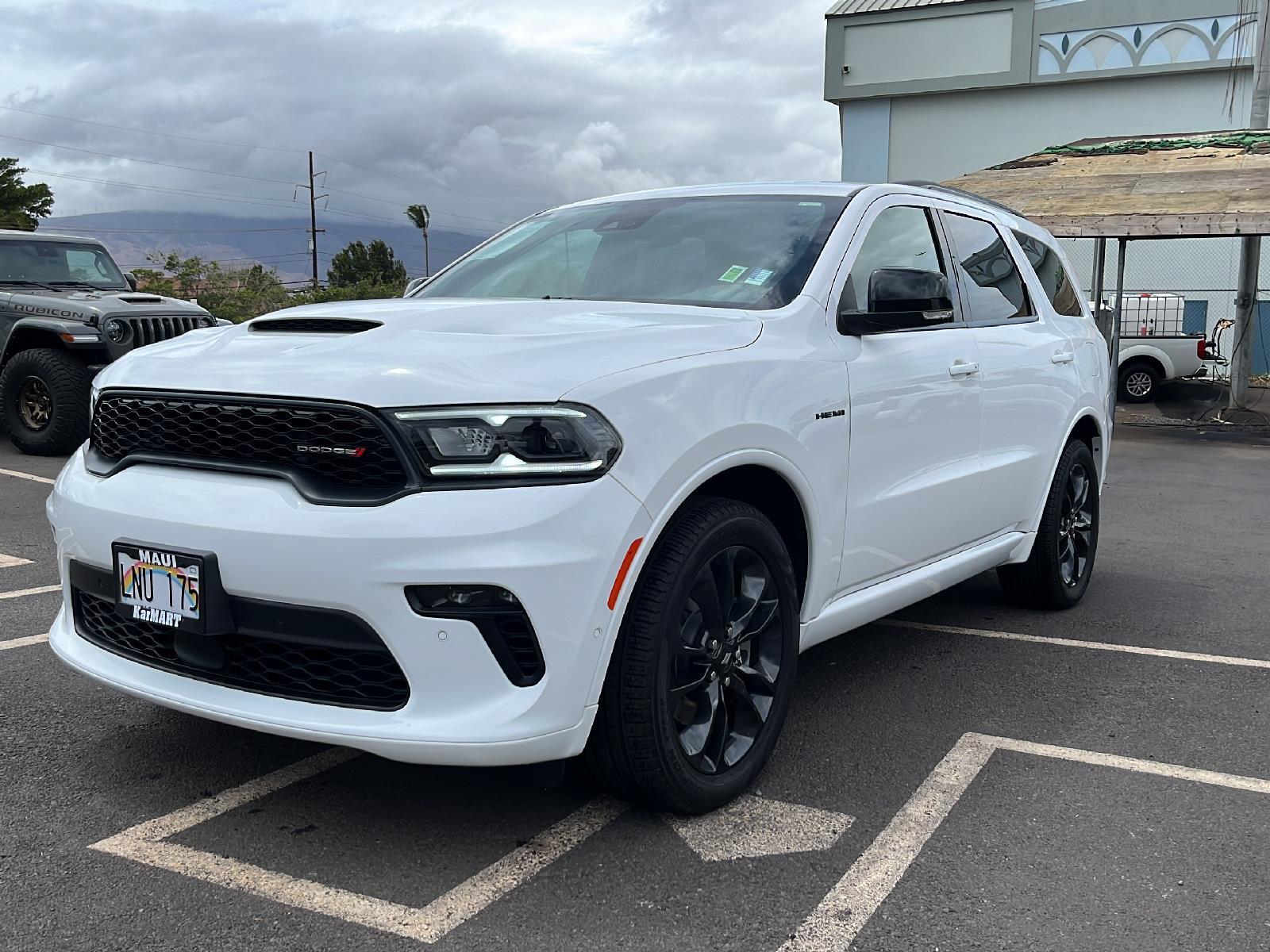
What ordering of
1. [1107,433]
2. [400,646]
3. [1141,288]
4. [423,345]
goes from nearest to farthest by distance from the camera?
[400,646]
[423,345]
[1107,433]
[1141,288]

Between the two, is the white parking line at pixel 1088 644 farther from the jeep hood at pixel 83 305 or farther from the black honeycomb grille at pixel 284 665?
the jeep hood at pixel 83 305

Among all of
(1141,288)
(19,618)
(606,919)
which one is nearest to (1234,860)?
(606,919)

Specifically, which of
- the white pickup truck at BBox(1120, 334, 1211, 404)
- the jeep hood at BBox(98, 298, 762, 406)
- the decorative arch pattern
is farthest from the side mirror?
the decorative arch pattern

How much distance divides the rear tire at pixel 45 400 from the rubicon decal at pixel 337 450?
8.20m

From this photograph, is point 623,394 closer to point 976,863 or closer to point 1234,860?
point 976,863

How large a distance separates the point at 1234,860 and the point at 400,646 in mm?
2114

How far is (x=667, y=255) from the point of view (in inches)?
161

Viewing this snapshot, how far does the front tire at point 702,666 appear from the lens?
2.89 meters

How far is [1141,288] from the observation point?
24.2 meters

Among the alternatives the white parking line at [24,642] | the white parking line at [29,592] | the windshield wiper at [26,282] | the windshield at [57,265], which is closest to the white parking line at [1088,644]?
the white parking line at [24,642]

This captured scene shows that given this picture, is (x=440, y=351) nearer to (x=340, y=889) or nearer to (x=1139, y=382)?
(x=340, y=889)

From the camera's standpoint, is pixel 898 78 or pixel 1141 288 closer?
pixel 1141 288

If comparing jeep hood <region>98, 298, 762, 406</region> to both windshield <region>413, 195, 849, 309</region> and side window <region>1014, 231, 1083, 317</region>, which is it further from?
side window <region>1014, 231, 1083, 317</region>

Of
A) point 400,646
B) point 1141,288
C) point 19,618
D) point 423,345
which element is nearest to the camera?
point 400,646
